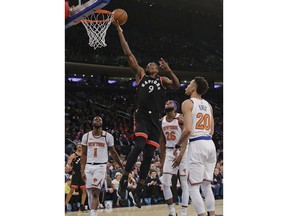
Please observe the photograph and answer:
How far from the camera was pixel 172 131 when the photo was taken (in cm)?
834

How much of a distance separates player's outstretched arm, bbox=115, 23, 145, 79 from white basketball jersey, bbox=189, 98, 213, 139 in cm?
88

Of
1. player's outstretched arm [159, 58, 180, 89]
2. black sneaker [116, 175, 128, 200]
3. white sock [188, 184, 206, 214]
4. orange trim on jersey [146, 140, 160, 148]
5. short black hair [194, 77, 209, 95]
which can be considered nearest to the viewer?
white sock [188, 184, 206, 214]

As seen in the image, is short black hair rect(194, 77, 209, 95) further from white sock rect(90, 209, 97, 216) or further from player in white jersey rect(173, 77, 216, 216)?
white sock rect(90, 209, 97, 216)

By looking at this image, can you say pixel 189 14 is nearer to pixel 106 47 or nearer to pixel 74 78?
pixel 106 47

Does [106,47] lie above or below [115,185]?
above

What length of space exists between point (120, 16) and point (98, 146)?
1.86 metres

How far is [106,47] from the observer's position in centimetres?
766

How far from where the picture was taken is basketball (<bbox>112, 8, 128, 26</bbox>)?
7703 mm

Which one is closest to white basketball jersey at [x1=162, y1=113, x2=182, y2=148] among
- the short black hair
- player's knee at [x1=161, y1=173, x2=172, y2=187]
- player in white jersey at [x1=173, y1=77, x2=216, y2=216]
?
player's knee at [x1=161, y1=173, x2=172, y2=187]

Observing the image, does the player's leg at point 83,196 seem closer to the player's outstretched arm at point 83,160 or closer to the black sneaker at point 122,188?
the player's outstretched arm at point 83,160

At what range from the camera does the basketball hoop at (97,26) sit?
746 centimetres

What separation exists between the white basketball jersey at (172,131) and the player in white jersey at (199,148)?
0.55 meters
